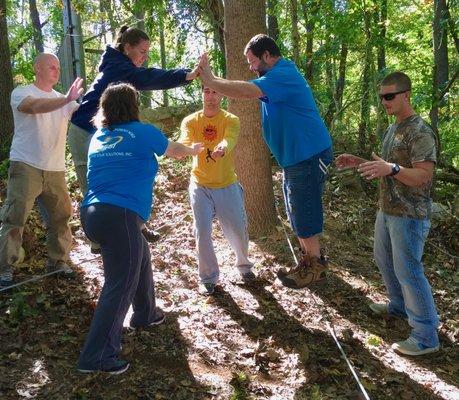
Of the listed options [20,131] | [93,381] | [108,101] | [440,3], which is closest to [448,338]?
[93,381]

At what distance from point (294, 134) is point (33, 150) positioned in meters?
2.61

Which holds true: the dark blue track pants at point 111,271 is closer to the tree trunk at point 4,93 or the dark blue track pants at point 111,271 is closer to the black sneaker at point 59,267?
the black sneaker at point 59,267

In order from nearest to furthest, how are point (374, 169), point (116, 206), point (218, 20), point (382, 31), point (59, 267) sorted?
point (116, 206)
point (374, 169)
point (59, 267)
point (218, 20)
point (382, 31)

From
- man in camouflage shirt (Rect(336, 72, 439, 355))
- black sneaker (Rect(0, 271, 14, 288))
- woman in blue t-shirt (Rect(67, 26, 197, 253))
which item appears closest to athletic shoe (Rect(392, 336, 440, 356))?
man in camouflage shirt (Rect(336, 72, 439, 355))

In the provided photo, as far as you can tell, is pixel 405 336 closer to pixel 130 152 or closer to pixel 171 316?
pixel 171 316

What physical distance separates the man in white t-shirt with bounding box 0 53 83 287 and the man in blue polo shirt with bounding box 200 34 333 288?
1.71 meters

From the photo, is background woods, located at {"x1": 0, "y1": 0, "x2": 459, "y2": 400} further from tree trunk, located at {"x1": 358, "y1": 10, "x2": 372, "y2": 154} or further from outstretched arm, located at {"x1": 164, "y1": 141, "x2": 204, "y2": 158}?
outstretched arm, located at {"x1": 164, "y1": 141, "x2": 204, "y2": 158}

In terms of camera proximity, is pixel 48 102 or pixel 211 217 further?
A: pixel 211 217

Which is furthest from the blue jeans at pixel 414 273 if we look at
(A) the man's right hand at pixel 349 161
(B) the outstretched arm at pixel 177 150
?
(B) the outstretched arm at pixel 177 150

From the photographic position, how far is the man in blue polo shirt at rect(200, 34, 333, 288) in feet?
13.7

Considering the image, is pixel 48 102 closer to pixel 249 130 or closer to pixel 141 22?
pixel 249 130

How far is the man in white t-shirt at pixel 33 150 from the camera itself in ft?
15.3

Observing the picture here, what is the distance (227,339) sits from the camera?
4246mm

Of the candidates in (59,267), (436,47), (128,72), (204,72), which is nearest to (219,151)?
(204,72)
